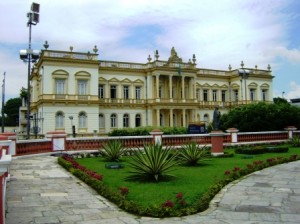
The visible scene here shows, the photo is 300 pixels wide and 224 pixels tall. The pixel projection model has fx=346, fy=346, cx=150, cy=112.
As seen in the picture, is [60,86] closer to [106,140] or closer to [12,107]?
[106,140]

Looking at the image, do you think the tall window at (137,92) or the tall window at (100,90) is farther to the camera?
the tall window at (137,92)

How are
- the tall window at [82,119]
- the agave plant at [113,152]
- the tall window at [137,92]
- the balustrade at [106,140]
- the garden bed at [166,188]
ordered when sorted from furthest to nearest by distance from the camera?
the tall window at [137,92] < the tall window at [82,119] < the balustrade at [106,140] < the agave plant at [113,152] < the garden bed at [166,188]

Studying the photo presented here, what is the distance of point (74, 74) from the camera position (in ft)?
125

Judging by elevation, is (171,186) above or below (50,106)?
below

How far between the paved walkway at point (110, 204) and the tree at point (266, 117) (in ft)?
49.5

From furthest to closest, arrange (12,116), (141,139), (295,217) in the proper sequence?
1. (12,116)
2. (141,139)
3. (295,217)

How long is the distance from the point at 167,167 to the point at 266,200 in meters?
2.88

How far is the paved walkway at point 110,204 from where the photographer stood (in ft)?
18.9

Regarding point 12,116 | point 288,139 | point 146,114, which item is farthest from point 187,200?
point 12,116

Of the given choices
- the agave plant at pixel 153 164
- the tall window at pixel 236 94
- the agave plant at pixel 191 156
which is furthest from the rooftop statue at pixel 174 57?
the agave plant at pixel 153 164

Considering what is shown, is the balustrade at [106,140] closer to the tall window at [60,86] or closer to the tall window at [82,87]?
the tall window at [60,86]

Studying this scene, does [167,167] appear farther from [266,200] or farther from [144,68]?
[144,68]

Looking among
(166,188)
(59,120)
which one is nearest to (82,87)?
(59,120)

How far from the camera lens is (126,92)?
44344 mm
